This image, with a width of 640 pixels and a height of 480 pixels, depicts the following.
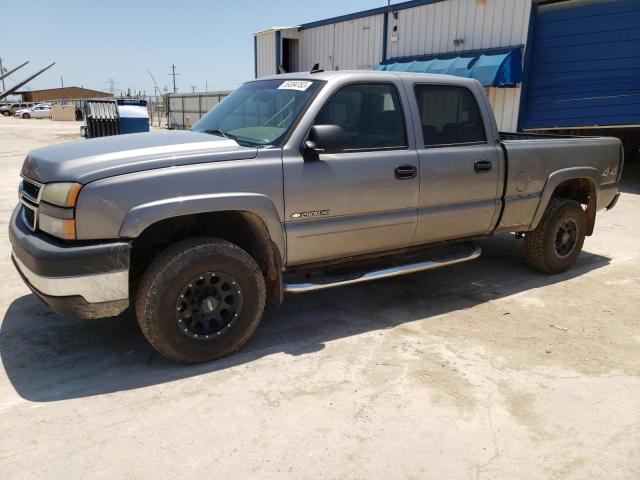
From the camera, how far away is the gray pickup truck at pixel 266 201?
10.2 ft

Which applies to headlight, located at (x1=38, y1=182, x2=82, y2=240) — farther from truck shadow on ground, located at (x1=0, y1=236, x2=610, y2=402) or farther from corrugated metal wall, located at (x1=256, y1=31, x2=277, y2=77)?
corrugated metal wall, located at (x1=256, y1=31, x2=277, y2=77)

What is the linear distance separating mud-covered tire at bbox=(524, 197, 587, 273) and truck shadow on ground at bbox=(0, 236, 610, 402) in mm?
158

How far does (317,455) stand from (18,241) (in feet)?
7.42

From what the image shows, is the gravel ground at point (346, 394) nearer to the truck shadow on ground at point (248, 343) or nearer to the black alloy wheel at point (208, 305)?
the truck shadow on ground at point (248, 343)

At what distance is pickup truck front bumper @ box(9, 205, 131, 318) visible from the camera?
3027 millimetres

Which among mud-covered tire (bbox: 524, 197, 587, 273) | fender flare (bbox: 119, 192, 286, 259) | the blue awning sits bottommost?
mud-covered tire (bbox: 524, 197, 587, 273)

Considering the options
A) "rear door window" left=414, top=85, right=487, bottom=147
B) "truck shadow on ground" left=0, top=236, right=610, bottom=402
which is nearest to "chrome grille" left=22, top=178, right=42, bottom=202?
"truck shadow on ground" left=0, top=236, right=610, bottom=402

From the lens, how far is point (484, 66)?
44.1 ft

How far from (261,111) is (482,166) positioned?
1927mm

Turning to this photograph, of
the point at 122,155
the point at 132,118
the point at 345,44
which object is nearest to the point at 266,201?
the point at 122,155

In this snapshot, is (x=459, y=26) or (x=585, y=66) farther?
(x=459, y=26)

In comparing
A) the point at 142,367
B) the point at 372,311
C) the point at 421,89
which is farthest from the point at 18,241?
the point at 421,89

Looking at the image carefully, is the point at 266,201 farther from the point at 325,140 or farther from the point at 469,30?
the point at 469,30

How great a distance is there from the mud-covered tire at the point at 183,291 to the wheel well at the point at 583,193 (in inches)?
148
